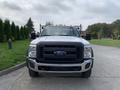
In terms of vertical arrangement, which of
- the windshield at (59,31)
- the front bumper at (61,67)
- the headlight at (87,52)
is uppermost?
the windshield at (59,31)

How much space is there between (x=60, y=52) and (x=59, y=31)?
232 cm

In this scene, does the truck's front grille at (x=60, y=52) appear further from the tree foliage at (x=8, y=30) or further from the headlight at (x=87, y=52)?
the tree foliage at (x=8, y=30)

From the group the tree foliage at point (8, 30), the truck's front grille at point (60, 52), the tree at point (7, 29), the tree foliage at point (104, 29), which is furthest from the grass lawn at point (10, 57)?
the tree foliage at point (104, 29)

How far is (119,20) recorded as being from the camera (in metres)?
124

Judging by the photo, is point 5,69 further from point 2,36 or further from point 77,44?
point 2,36

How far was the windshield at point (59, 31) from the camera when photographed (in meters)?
10.4

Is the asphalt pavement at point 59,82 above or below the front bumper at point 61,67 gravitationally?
below

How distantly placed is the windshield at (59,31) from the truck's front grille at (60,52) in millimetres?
1991

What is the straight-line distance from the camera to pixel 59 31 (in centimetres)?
1052

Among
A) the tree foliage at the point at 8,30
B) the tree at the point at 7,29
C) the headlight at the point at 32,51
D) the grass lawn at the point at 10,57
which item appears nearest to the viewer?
the headlight at the point at 32,51

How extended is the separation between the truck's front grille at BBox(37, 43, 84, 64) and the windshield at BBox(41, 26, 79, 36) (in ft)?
6.53

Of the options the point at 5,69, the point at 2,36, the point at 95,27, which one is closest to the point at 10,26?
the point at 2,36

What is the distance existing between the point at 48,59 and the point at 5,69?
8.72 feet

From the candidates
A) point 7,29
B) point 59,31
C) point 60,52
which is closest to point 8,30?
point 7,29
